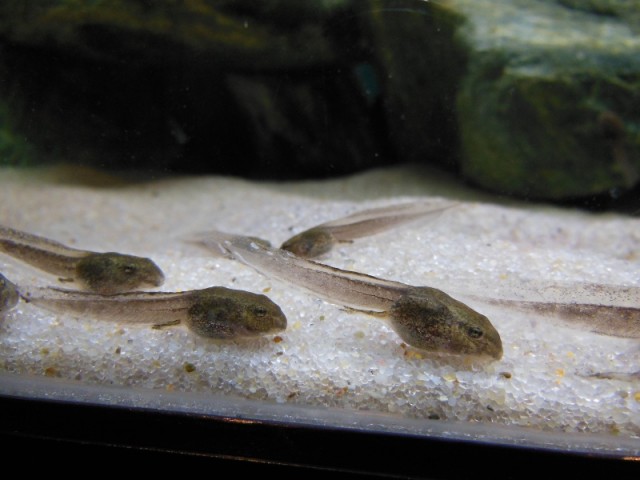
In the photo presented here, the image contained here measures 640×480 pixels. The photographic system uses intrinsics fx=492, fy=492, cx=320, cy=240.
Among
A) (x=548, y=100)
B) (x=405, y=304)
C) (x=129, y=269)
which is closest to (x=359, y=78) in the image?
(x=548, y=100)

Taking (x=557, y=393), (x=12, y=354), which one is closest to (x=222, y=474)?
(x=12, y=354)

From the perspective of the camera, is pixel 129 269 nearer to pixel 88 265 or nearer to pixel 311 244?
pixel 88 265

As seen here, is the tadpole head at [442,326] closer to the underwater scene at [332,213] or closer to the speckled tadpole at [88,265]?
the underwater scene at [332,213]

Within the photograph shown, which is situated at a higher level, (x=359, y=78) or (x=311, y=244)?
(x=359, y=78)

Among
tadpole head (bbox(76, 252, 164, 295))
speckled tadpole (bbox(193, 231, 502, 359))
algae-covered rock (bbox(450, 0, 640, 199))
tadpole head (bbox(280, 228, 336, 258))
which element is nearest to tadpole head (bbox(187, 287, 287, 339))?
speckled tadpole (bbox(193, 231, 502, 359))

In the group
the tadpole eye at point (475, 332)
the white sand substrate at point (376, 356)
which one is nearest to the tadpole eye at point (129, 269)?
the white sand substrate at point (376, 356)

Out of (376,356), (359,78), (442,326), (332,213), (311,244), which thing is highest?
(359,78)

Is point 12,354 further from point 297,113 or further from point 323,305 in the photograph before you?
point 297,113
